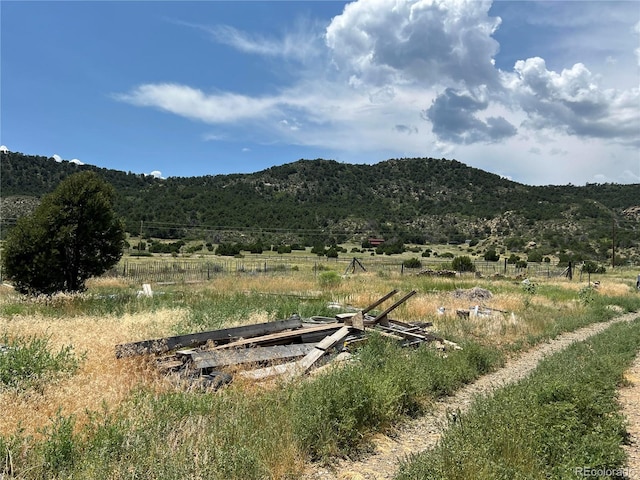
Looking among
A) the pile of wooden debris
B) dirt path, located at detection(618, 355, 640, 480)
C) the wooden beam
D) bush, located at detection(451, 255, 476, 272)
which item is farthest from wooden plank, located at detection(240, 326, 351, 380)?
bush, located at detection(451, 255, 476, 272)

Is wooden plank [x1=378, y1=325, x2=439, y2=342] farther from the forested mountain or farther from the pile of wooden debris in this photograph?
the forested mountain

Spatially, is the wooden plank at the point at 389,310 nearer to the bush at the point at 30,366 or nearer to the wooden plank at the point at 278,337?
the wooden plank at the point at 278,337

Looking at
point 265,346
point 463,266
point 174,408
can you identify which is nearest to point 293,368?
point 265,346

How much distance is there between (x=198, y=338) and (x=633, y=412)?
8109 millimetres

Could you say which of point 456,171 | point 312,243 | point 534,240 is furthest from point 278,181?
→ point 534,240

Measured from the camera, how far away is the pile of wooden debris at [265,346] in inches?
311

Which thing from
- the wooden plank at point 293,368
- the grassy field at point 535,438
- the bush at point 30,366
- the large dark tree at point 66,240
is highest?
the large dark tree at point 66,240

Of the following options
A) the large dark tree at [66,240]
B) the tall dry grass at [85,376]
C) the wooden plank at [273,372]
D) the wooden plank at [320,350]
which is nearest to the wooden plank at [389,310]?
the wooden plank at [320,350]

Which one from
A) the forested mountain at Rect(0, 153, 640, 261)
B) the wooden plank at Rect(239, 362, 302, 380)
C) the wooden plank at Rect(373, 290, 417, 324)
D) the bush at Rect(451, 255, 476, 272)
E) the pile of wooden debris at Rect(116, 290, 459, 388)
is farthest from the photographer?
the forested mountain at Rect(0, 153, 640, 261)

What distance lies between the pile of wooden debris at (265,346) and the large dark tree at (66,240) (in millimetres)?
11527

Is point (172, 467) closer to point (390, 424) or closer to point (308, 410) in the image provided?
point (308, 410)

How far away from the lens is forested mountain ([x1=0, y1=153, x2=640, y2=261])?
89.6 meters

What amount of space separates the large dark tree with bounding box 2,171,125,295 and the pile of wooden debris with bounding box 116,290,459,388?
1153 centimetres
